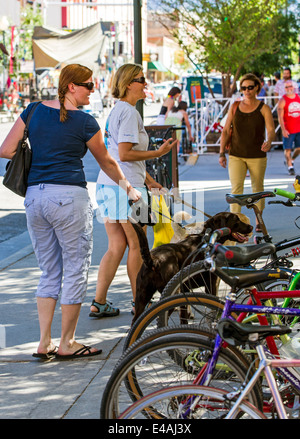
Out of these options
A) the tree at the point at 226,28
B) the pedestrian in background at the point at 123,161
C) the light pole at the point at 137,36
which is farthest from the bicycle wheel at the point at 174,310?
the tree at the point at 226,28

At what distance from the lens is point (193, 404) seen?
9.09 feet

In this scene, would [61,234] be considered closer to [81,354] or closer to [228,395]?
A: [81,354]

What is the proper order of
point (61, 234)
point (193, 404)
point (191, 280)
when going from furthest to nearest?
point (61, 234), point (191, 280), point (193, 404)

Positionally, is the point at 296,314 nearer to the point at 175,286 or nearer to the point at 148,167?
the point at 175,286

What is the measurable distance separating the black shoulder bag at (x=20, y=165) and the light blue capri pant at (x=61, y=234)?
90mm

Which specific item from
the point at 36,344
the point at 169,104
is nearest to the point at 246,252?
the point at 36,344

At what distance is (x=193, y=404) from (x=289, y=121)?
1182 cm

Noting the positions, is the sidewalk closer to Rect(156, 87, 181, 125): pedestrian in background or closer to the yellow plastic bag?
the yellow plastic bag

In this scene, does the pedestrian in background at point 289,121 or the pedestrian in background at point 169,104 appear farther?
the pedestrian in background at point 169,104

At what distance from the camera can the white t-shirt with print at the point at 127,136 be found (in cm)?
550

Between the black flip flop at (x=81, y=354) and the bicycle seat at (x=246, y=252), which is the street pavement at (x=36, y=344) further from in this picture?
the bicycle seat at (x=246, y=252)

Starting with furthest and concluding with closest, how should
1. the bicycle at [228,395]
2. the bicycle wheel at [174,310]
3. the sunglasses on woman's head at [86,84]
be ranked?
the sunglasses on woman's head at [86,84]
the bicycle wheel at [174,310]
the bicycle at [228,395]

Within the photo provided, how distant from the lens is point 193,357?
3.07 meters

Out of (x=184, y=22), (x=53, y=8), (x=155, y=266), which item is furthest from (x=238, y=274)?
(x=53, y=8)
